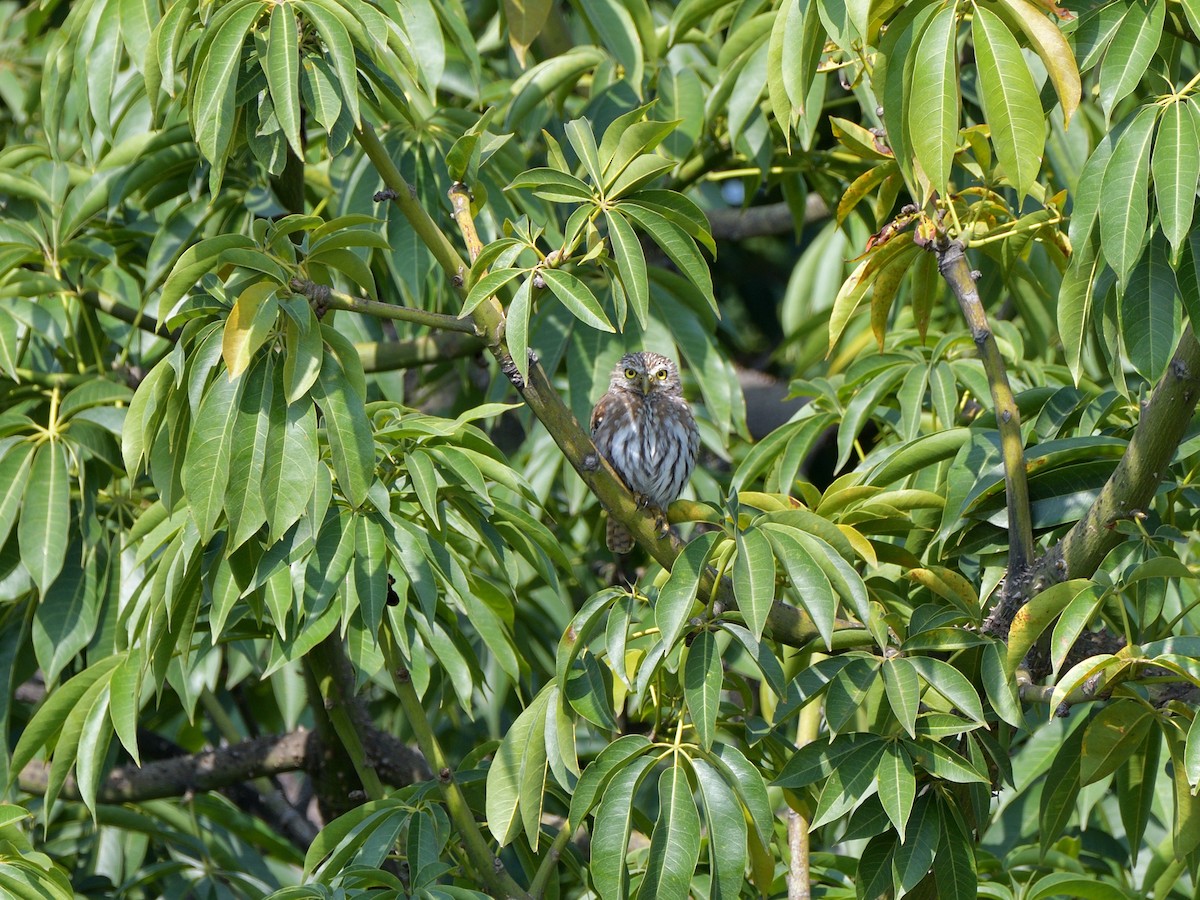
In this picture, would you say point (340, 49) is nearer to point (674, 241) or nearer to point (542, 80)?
point (674, 241)

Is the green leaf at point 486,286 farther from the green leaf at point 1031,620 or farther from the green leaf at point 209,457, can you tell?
the green leaf at point 1031,620

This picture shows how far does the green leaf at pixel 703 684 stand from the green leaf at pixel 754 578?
0.43ft

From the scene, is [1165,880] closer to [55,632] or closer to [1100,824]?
[1100,824]

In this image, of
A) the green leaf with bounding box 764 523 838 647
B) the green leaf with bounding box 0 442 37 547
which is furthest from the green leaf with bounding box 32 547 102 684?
the green leaf with bounding box 764 523 838 647

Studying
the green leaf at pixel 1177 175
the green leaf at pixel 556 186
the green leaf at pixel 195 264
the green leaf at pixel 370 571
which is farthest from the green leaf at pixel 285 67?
the green leaf at pixel 1177 175

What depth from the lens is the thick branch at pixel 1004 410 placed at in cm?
251

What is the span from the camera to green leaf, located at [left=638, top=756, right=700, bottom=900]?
221cm

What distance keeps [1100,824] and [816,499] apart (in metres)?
2.12

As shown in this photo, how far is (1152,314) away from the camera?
89.1 inches

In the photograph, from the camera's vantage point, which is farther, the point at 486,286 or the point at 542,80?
the point at 542,80

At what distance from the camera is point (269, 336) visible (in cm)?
226

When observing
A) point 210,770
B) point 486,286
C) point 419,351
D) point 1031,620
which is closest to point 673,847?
point 1031,620

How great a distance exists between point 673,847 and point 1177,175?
131 cm

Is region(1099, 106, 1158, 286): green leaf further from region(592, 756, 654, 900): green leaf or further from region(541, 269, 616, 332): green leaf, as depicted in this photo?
region(592, 756, 654, 900): green leaf
